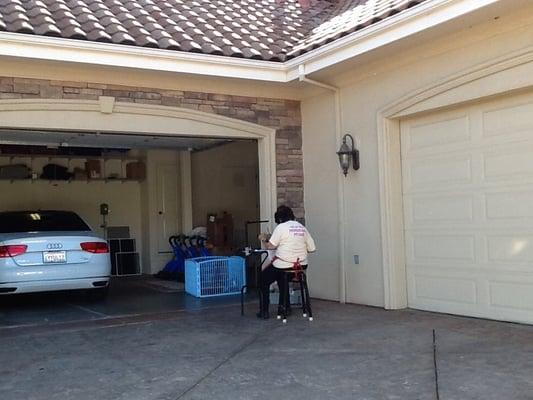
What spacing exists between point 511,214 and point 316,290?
3567 mm

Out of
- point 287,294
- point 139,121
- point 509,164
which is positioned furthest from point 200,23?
point 509,164

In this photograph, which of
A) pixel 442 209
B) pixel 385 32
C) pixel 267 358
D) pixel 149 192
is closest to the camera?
pixel 267 358

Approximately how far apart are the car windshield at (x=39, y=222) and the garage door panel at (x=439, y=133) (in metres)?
5.09

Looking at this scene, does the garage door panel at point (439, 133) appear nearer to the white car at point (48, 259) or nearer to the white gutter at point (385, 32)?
the white gutter at point (385, 32)

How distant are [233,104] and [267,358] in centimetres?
467

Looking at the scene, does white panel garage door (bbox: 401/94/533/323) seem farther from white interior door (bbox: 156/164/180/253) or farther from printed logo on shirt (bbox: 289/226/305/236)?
white interior door (bbox: 156/164/180/253)

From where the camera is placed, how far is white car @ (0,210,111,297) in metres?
8.92

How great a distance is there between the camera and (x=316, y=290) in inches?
392

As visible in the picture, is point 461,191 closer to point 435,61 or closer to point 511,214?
point 511,214

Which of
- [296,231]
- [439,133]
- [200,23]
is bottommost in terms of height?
[296,231]

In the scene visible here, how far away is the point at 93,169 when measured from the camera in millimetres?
14414

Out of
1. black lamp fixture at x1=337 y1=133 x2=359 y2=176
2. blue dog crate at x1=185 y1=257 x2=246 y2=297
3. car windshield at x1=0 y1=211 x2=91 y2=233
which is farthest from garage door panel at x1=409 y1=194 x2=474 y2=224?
car windshield at x1=0 y1=211 x2=91 y2=233

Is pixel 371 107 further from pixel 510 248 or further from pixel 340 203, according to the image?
pixel 510 248

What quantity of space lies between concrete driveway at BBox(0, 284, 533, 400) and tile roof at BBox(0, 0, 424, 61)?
3444mm
